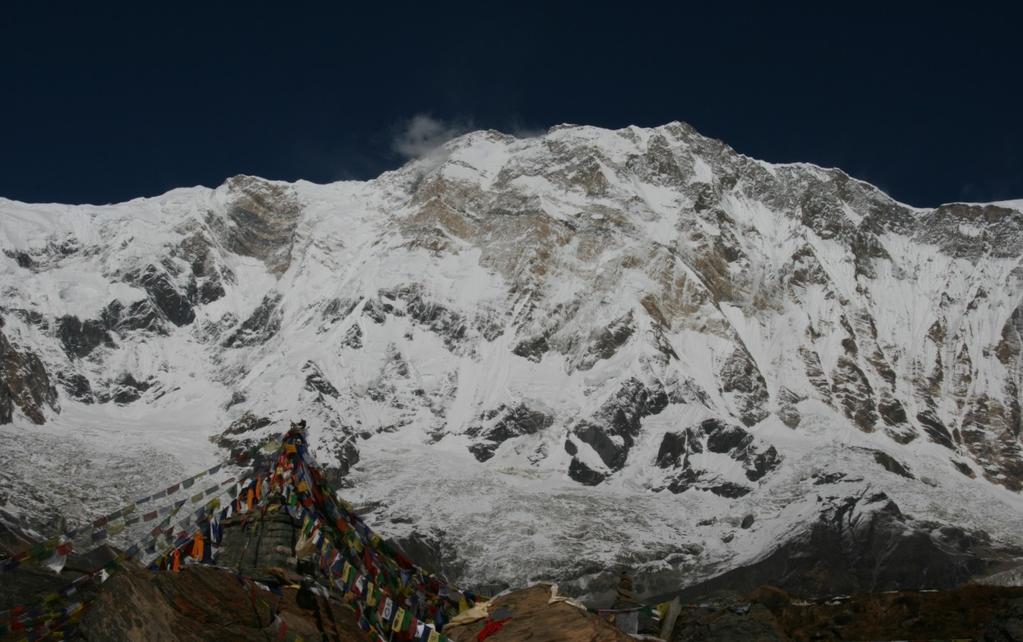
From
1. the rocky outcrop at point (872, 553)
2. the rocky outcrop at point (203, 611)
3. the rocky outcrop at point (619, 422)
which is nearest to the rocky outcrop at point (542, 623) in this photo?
the rocky outcrop at point (203, 611)

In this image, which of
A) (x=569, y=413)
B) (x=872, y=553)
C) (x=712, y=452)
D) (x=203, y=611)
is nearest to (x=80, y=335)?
(x=569, y=413)

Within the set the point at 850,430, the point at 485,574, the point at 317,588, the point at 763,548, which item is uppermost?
the point at 850,430

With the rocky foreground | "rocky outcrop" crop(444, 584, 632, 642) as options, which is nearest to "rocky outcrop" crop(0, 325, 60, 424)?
the rocky foreground

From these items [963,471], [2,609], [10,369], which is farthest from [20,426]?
[2,609]

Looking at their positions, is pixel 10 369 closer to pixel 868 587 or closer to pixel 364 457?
pixel 364 457

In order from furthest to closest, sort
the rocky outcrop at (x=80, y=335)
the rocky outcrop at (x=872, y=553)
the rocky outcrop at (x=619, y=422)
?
1. the rocky outcrop at (x=80, y=335)
2. the rocky outcrop at (x=619, y=422)
3. the rocky outcrop at (x=872, y=553)

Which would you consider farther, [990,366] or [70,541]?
[990,366]

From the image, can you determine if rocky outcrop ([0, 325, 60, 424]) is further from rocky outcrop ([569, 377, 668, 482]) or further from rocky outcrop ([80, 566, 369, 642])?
rocky outcrop ([80, 566, 369, 642])

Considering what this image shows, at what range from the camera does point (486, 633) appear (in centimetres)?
1895

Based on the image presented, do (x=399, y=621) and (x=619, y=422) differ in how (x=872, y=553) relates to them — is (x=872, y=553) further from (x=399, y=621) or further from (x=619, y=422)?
(x=399, y=621)

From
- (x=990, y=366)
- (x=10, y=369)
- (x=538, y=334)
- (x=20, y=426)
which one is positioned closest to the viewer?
(x=20, y=426)

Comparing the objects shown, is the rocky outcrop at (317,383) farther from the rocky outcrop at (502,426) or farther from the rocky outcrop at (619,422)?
the rocky outcrop at (619,422)

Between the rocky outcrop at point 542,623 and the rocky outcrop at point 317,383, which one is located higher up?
the rocky outcrop at point 317,383

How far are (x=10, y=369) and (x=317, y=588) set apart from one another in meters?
158
